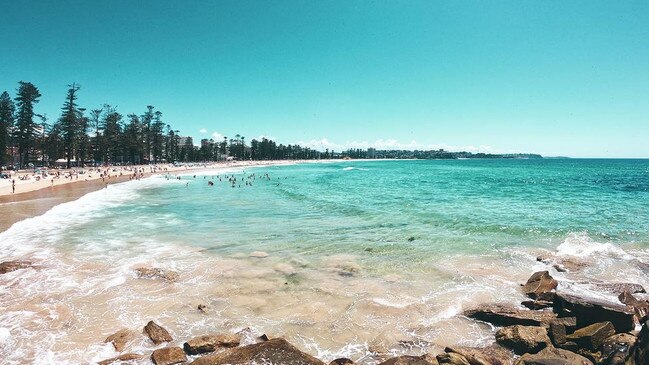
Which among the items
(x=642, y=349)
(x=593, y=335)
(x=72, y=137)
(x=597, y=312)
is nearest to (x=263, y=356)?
(x=642, y=349)

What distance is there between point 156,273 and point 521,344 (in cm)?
1306

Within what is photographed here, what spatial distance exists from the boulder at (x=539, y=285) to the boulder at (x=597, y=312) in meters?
1.92

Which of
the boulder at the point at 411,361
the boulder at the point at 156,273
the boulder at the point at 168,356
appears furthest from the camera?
the boulder at the point at 156,273

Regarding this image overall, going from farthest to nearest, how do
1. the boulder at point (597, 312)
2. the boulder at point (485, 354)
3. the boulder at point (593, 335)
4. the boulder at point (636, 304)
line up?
the boulder at point (636, 304) → the boulder at point (597, 312) → the boulder at point (593, 335) → the boulder at point (485, 354)

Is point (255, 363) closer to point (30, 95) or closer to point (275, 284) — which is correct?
point (275, 284)

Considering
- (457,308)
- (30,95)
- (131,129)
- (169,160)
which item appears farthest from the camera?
(169,160)

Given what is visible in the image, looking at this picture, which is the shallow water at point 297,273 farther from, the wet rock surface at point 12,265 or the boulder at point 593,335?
the boulder at point 593,335

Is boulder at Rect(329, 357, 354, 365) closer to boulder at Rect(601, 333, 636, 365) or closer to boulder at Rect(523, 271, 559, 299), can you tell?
boulder at Rect(601, 333, 636, 365)

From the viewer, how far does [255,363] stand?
7.48m

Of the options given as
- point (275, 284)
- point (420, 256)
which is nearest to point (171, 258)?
point (275, 284)

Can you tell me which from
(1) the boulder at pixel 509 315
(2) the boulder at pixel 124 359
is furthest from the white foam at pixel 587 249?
(2) the boulder at pixel 124 359

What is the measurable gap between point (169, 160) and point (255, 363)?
6189 inches

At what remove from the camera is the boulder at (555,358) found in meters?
6.89

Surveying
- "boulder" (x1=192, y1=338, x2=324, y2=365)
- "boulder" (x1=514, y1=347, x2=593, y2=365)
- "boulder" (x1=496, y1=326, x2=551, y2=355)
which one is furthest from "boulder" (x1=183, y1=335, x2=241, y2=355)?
"boulder" (x1=496, y1=326, x2=551, y2=355)
